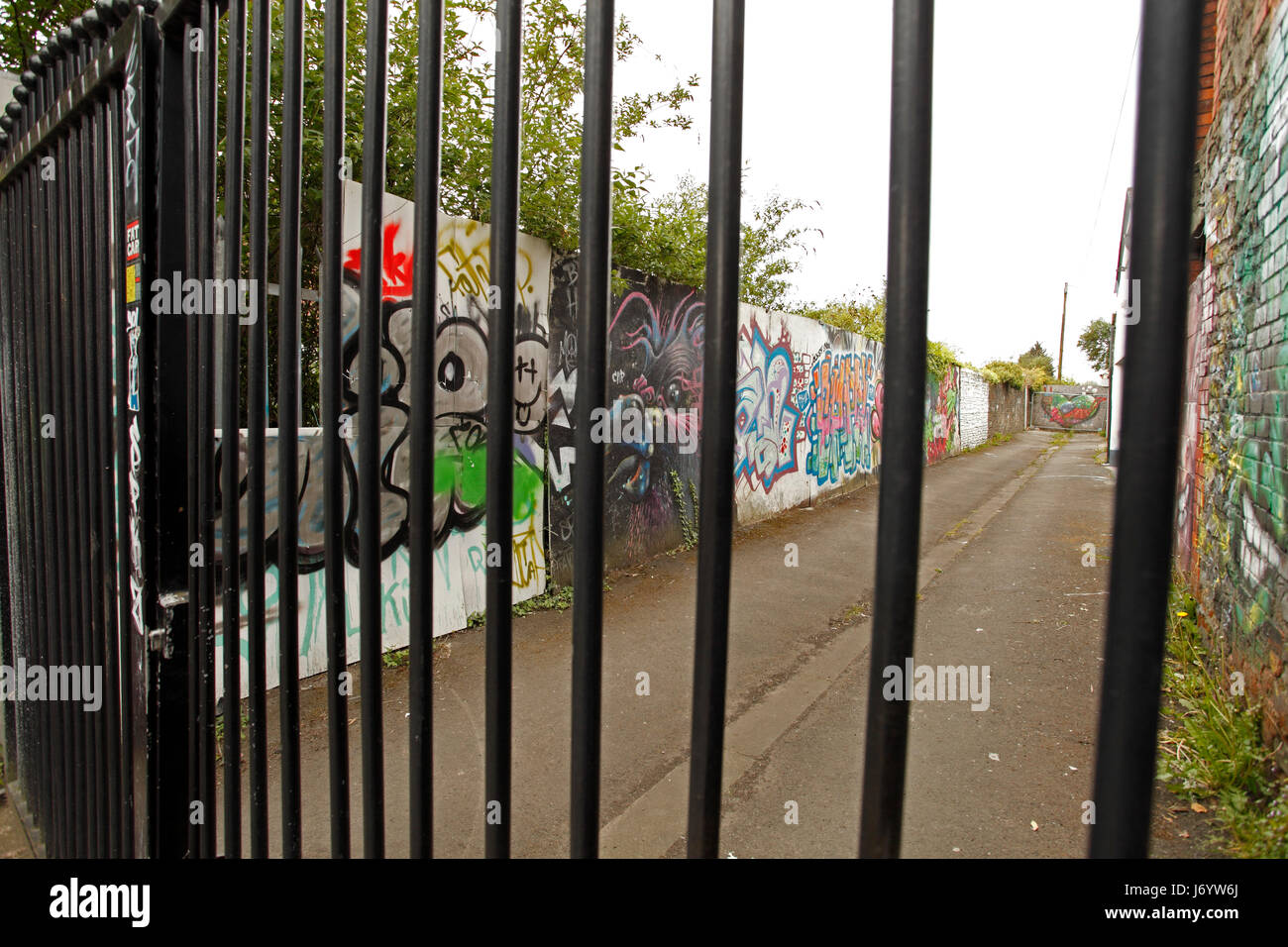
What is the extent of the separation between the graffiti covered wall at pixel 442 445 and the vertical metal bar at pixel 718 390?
2994 millimetres

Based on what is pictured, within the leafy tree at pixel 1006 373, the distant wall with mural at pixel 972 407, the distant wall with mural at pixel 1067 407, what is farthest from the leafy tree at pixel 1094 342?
the distant wall with mural at pixel 972 407

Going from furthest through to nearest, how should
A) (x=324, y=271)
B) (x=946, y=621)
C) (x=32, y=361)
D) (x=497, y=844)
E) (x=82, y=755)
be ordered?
(x=946, y=621)
(x=32, y=361)
(x=82, y=755)
(x=324, y=271)
(x=497, y=844)

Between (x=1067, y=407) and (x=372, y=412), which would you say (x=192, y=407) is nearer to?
(x=372, y=412)

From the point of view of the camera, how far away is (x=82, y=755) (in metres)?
1.94

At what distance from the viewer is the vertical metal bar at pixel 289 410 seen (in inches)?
44.8

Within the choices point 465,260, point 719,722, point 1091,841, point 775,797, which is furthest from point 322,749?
point 1091,841

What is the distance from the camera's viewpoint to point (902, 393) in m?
0.63

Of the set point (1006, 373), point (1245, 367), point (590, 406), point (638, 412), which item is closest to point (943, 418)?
point (1006, 373)

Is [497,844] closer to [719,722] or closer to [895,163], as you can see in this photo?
[719,722]

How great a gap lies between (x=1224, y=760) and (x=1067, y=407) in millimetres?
38517

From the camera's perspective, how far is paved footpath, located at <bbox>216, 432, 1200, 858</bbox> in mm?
2951

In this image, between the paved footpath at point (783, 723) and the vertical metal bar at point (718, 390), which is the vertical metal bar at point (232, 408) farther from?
the paved footpath at point (783, 723)

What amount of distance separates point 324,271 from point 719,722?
0.86m

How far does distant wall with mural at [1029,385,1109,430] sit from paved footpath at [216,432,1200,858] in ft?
111
